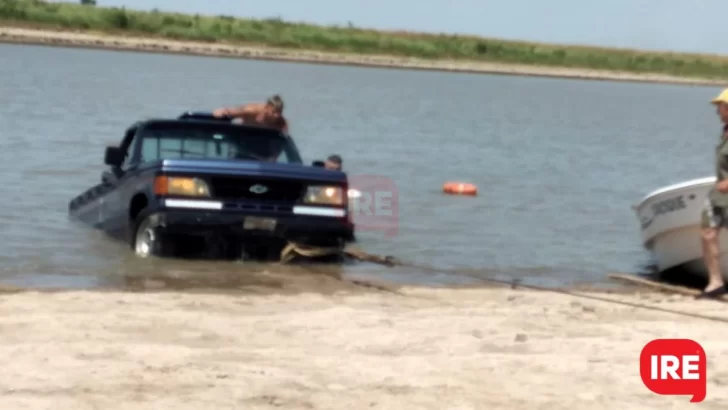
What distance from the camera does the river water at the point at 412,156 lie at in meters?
13.8

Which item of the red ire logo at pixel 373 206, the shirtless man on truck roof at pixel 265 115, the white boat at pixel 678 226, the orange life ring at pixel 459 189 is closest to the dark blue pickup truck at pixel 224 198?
the shirtless man on truck roof at pixel 265 115

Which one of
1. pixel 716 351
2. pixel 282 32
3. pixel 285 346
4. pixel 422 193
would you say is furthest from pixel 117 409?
pixel 282 32

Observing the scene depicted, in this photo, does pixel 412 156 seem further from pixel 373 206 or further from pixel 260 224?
pixel 260 224

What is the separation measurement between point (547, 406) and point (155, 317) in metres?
3.03

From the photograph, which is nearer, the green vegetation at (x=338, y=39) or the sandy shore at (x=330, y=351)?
the sandy shore at (x=330, y=351)

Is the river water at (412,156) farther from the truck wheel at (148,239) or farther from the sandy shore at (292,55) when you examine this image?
the sandy shore at (292,55)

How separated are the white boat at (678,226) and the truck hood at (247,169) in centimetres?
291

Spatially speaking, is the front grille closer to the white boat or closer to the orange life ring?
the white boat

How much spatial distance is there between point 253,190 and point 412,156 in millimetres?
15909

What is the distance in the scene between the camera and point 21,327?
8.44m

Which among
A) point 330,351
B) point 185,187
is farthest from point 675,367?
point 185,187

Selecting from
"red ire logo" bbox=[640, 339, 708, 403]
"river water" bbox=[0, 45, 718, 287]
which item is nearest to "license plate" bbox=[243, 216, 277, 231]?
"river water" bbox=[0, 45, 718, 287]

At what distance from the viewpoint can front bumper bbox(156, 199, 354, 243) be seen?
1167cm

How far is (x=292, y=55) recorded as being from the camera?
276 ft
